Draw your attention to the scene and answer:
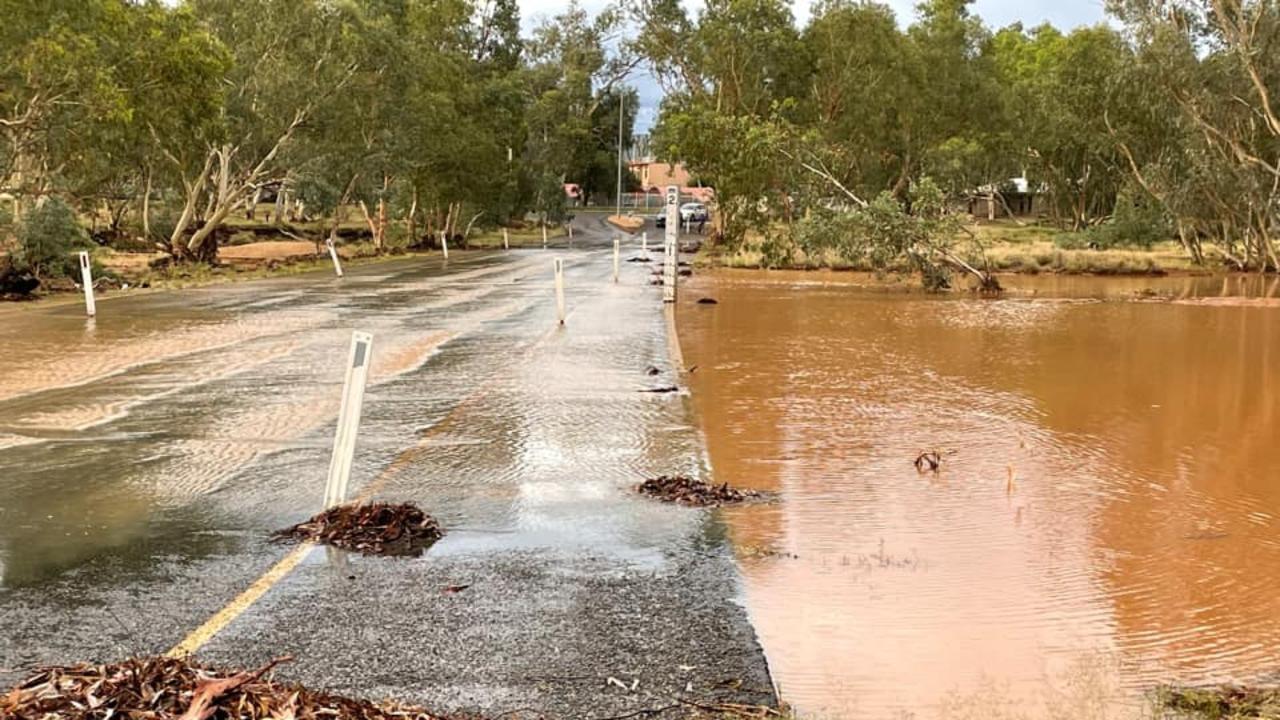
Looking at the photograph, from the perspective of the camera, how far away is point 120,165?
35.5 metres

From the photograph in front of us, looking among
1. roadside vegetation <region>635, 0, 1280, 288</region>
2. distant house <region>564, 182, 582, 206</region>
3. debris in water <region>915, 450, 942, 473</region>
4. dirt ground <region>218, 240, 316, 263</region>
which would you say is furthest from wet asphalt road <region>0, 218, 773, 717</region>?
distant house <region>564, 182, 582, 206</region>

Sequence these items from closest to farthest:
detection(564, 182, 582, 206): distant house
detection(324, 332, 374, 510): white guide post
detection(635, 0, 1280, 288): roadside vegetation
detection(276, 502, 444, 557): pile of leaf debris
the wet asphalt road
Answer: the wet asphalt road → detection(276, 502, 444, 557): pile of leaf debris → detection(324, 332, 374, 510): white guide post → detection(635, 0, 1280, 288): roadside vegetation → detection(564, 182, 582, 206): distant house

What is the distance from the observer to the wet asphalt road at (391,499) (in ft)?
16.0

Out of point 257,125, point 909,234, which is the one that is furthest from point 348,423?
point 257,125

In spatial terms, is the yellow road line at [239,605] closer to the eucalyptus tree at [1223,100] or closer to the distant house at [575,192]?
the eucalyptus tree at [1223,100]

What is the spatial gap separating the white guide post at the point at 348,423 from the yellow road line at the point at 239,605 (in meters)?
0.59

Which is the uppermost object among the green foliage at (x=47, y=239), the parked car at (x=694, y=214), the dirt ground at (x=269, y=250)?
the parked car at (x=694, y=214)

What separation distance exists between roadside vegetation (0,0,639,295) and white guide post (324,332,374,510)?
780 inches

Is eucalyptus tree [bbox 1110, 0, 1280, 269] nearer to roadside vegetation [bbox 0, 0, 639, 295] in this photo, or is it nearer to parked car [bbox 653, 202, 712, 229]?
roadside vegetation [bbox 0, 0, 639, 295]

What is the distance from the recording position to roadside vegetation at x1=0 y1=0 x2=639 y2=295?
25.8 m

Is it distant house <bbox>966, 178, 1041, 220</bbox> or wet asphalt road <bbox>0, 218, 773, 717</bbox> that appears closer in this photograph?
wet asphalt road <bbox>0, 218, 773, 717</bbox>

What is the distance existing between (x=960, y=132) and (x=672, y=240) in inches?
1885

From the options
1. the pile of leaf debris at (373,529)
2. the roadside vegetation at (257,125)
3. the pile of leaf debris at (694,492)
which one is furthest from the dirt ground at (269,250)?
the pile of leaf debris at (373,529)

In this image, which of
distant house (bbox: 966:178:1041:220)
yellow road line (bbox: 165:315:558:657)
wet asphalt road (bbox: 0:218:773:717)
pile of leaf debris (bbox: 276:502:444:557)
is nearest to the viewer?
wet asphalt road (bbox: 0:218:773:717)
